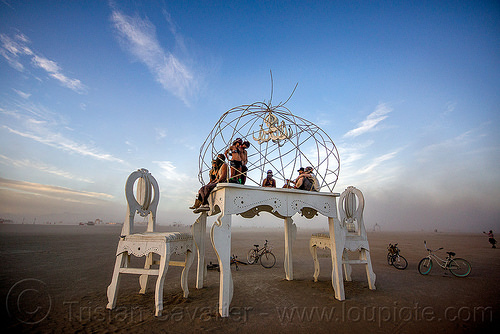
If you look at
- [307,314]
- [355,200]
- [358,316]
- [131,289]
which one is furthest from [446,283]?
[131,289]

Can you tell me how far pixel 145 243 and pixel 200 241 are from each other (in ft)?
6.47

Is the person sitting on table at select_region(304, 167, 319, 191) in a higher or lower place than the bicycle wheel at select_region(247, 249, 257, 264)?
higher

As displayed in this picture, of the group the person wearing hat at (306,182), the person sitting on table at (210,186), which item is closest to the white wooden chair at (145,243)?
the person sitting on table at (210,186)

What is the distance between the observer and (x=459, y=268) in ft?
26.1

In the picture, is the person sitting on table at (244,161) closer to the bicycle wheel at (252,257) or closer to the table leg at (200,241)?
the table leg at (200,241)

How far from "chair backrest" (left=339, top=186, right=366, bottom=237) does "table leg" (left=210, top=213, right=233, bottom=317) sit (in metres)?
3.57

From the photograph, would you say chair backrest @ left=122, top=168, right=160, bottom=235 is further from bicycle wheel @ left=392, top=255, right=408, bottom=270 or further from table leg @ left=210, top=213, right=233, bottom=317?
bicycle wheel @ left=392, top=255, right=408, bottom=270

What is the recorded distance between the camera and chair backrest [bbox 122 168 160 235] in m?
4.67

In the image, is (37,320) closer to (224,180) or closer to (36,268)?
(224,180)

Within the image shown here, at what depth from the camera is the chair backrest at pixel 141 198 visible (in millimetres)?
4668

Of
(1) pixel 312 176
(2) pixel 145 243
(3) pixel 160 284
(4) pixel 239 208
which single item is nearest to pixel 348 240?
(1) pixel 312 176

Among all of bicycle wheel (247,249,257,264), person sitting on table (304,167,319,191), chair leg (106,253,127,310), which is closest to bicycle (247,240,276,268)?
bicycle wheel (247,249,257,264)
